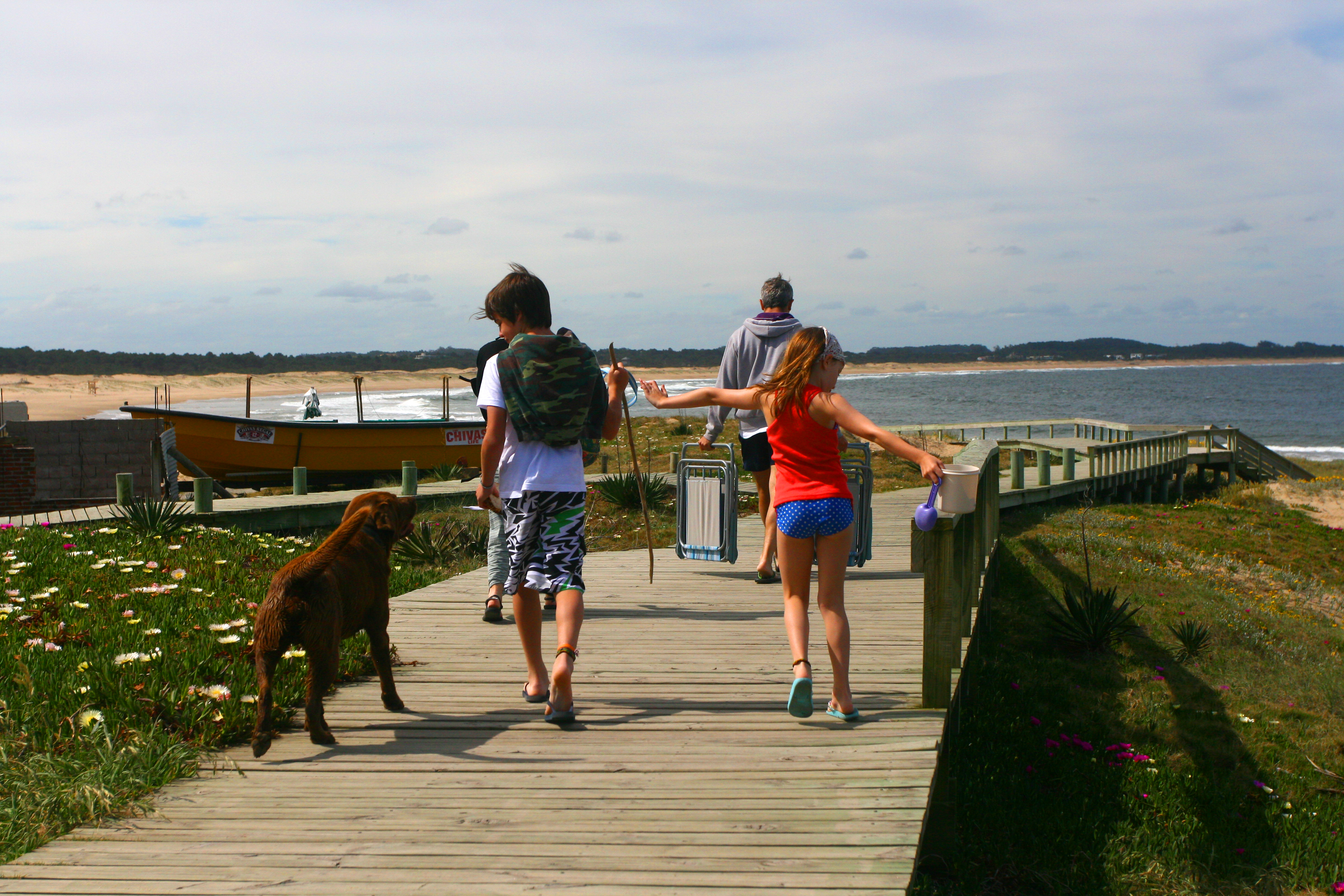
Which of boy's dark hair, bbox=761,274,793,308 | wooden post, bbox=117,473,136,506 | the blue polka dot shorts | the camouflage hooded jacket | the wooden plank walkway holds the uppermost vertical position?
boy's dark hair, bbox=761,274,793,308

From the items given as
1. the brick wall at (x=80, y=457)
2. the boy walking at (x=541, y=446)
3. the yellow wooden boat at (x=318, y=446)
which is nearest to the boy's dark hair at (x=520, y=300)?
the boy walking at (x=541, y=446)

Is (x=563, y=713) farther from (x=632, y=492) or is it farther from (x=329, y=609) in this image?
(x=632, y=492)

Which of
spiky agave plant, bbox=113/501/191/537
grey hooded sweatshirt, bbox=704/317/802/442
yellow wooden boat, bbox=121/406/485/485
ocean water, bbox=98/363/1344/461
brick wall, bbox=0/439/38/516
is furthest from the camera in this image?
ocean water, bbox=98/363/1344/461

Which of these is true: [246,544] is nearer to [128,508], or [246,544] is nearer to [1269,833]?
[128,508]

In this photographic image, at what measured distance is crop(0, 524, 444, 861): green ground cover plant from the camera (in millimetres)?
3262

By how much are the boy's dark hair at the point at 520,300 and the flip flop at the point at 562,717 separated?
154 centimetres

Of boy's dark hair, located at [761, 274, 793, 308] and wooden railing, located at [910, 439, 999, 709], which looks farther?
boy's dark hair, located at [761, 274, 793, 308]

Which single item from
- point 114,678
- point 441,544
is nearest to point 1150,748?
point 114,678

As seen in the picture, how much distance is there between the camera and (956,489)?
3.82 meters

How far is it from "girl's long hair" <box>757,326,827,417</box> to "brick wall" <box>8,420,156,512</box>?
12.8 metres

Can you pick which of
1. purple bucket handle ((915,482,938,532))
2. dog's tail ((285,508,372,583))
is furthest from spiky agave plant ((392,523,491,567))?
purple bucket handle ((915,482,938,532))

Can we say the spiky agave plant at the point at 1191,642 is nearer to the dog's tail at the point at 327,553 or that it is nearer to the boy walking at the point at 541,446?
the boy walking at the point at 541,446

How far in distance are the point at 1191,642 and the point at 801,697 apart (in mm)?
6540

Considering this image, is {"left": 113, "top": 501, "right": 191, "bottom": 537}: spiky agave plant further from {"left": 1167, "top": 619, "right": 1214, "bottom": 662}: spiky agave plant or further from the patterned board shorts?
{"left": 1167, "top": 619, "right": 1214, "bottom": 662}: spiky agave plant
